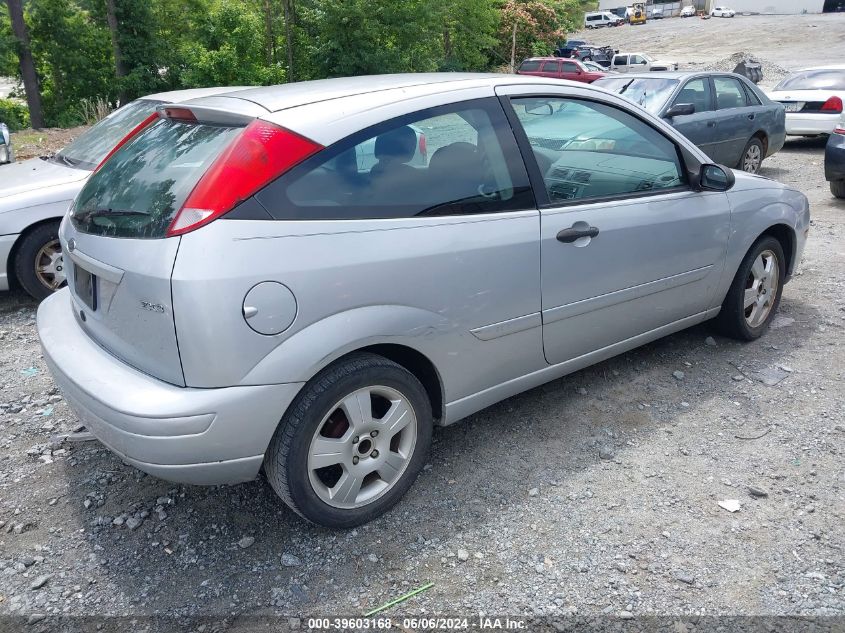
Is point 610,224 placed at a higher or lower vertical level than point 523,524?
higher

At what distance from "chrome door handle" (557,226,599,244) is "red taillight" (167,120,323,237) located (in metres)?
1.24

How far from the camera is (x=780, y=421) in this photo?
3830 mm

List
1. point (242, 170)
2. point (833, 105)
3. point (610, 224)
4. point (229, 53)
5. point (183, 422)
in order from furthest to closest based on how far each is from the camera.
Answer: point (229, 53) < point (833, 105) < point (610, 224) < point (242, 170) < point (183, 422)

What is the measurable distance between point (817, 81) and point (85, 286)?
1384 cm

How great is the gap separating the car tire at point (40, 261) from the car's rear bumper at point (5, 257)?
5 centimetres

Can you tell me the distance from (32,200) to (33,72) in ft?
59.7

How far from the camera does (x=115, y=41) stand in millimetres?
21969

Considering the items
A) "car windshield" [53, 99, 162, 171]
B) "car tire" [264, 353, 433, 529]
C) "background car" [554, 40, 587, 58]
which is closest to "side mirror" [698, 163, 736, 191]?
"car tire" [264, 353, 433, 529]

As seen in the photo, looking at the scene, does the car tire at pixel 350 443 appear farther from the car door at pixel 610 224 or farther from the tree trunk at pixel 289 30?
the tree trunk at pixel 289 30

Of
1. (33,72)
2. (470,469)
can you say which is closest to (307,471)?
(470,469)

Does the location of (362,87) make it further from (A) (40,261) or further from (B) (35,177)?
(B) (35,177)

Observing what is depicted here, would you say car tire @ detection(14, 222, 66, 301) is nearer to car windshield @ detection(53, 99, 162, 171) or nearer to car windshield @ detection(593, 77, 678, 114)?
car windshield @ detection(53, 99, 162, 171)

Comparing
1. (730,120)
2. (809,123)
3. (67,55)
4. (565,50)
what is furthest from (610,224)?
(565,50)

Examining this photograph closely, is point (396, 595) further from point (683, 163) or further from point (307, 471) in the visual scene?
point (683, 163)
